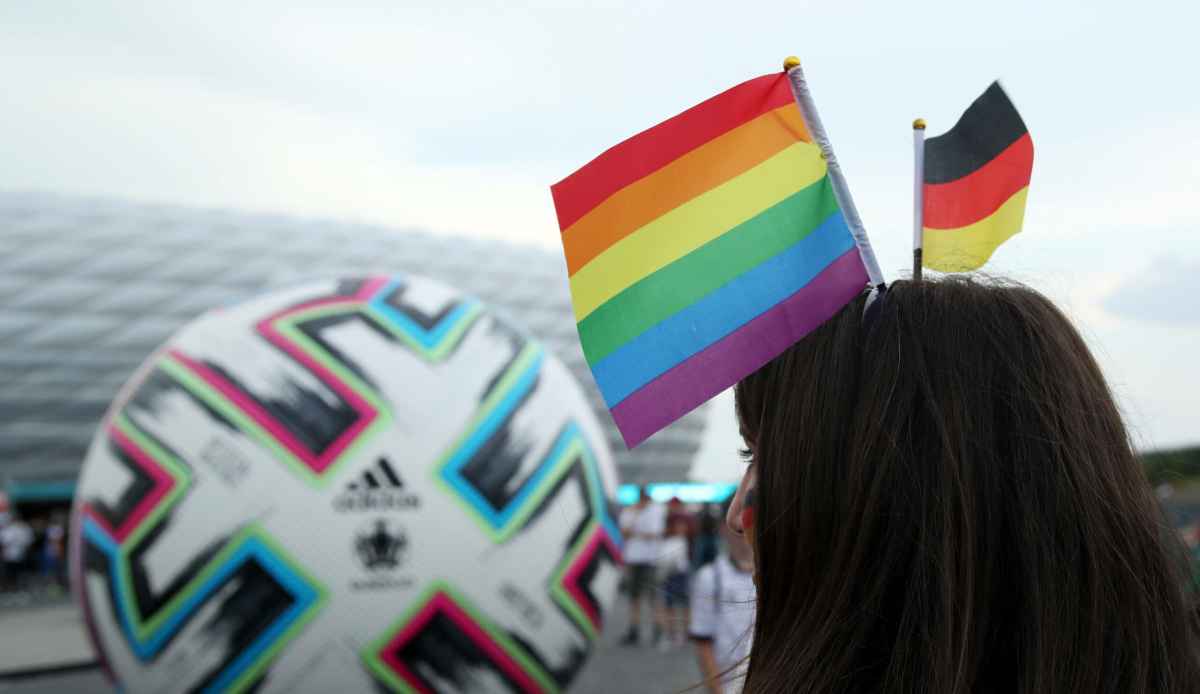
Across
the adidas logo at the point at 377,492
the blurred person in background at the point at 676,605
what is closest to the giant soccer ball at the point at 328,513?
the adidas logo at the point at 377,492

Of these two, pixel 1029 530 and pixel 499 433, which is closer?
pixel 1029 530

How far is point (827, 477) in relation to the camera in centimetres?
125

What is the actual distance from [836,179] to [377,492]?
3.45 metres

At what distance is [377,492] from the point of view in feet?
14.7

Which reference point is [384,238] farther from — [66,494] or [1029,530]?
[1029,530]

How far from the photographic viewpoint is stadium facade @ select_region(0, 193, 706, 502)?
97.9ft

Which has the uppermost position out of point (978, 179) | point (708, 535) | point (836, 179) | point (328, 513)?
point (836, 179)

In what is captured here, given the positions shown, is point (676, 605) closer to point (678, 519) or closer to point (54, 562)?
point (678, 519)

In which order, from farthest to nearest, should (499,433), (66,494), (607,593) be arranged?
(66,494) < (607,593) < (499,433)

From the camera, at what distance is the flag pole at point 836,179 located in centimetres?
132

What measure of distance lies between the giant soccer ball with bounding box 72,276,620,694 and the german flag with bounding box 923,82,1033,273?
10.7ft

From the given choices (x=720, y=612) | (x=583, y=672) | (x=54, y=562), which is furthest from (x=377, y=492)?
(x=54, y=562)

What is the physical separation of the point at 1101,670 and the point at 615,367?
0.67 m

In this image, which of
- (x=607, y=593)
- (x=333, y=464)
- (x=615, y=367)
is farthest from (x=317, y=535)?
(x=615, y=367)
